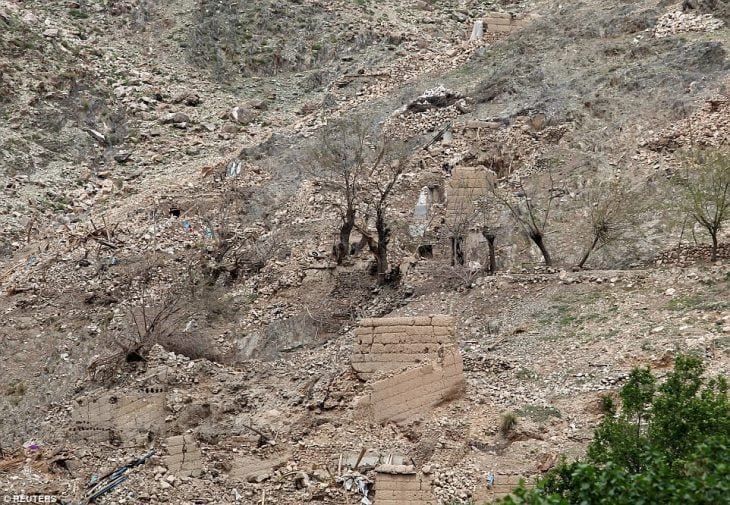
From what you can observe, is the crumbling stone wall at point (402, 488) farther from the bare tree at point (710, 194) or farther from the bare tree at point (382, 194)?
the bare tree at point (382, 194)

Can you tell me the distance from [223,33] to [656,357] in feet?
88.2

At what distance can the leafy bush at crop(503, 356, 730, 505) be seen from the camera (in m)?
8.47

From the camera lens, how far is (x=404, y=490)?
13602 millimetres

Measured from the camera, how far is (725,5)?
29.6m

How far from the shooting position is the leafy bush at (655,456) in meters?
8.47

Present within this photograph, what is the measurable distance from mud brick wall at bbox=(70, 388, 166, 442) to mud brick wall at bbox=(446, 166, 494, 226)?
906cm

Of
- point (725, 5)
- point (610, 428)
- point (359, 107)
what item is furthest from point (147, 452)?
point (725, 5)

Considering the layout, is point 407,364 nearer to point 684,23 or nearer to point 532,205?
point 532,205

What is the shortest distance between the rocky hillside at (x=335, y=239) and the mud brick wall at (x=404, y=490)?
0.06m

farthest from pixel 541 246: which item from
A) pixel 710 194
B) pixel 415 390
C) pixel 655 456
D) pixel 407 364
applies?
pixel 655 456

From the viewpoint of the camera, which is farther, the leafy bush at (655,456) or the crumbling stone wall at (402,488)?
the crumbling stone wall at (402,488)

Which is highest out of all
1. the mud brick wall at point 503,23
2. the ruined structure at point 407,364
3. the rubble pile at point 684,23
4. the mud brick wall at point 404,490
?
the mud brick wall at point 503,23

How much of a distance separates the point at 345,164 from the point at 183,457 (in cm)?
928

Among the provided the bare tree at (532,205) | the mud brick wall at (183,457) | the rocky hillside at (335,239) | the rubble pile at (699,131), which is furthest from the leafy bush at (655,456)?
the rubble pile at (699,131)
